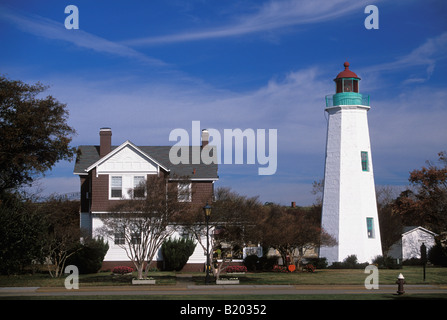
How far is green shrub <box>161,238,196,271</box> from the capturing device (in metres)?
37.3

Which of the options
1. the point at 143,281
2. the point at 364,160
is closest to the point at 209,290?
the point at 143,281

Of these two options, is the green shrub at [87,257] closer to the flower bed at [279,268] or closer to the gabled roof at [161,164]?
the gabled roof at [161,164]

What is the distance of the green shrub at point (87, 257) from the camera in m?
35.4

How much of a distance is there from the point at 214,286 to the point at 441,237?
29.9 meters

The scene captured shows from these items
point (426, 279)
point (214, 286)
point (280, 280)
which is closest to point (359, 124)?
point (426, 279)

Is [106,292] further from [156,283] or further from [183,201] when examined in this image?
[183,201]

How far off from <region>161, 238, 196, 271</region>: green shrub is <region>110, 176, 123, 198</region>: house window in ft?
15.1

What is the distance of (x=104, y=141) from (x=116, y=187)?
4.42 meters

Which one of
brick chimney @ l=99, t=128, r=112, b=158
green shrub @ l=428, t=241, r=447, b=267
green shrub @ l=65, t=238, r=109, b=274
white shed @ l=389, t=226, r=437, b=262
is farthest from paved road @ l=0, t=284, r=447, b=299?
white shed @ l=389, t=226, r=437, b=262

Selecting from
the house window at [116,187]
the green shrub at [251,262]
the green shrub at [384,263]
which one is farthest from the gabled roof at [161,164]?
the green shrub at [384,263]

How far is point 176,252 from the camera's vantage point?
3731 centimetres

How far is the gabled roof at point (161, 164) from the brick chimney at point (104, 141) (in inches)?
23.4

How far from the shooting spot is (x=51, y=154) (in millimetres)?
35875
